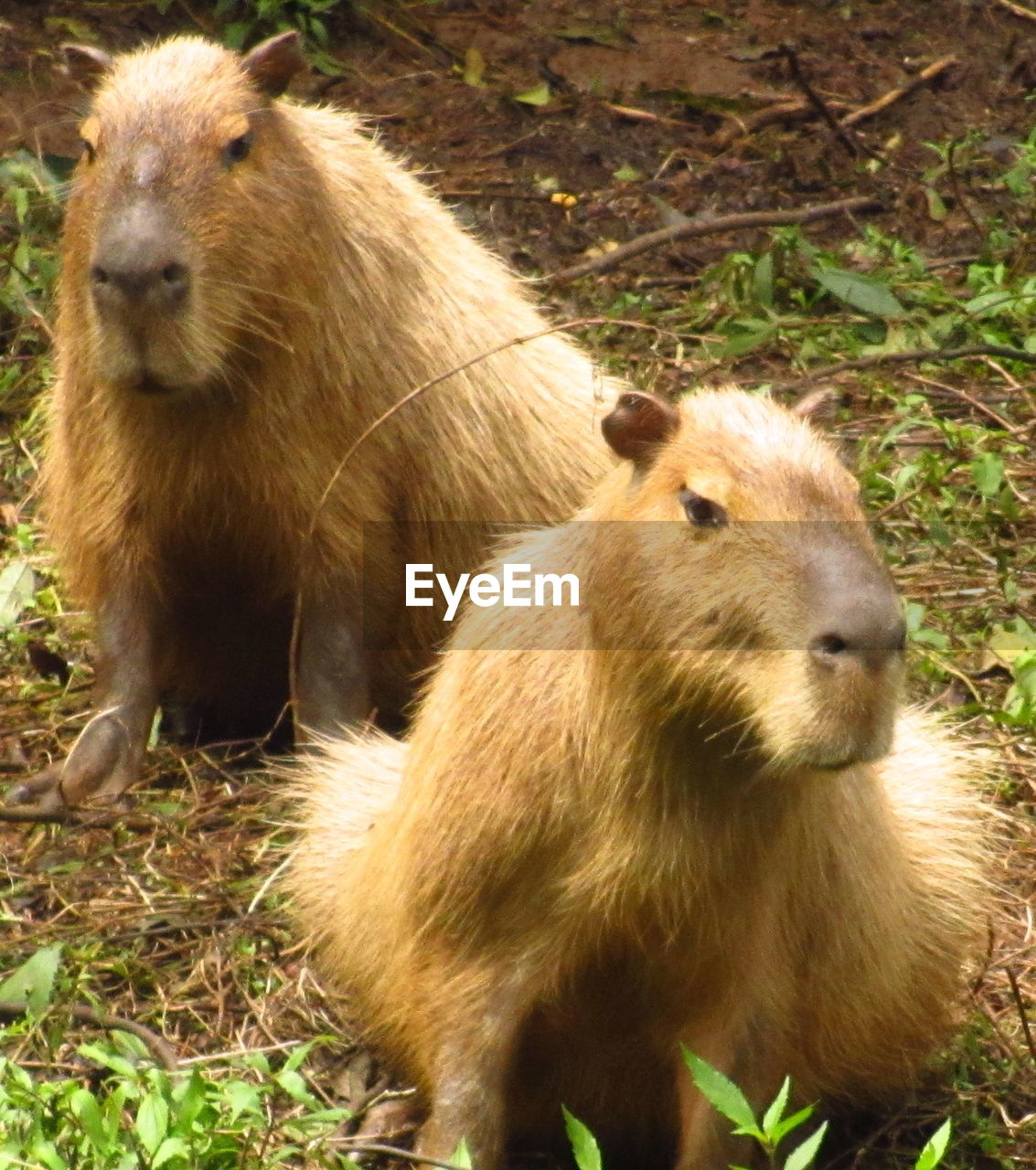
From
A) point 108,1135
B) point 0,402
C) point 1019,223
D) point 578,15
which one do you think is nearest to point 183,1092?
point 108,1135

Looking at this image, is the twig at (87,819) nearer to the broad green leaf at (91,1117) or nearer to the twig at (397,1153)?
the twig at (397,1153)

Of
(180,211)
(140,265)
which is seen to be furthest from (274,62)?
(140,265)

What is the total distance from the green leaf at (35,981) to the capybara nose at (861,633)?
1880 mm

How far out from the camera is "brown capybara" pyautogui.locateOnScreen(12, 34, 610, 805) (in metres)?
4.80

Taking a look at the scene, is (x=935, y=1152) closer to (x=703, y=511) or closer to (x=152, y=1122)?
(x=703, y=511)

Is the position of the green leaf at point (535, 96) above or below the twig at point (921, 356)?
above

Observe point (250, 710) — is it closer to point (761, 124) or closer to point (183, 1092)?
point (183, 1092)

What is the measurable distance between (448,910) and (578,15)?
20.3ft

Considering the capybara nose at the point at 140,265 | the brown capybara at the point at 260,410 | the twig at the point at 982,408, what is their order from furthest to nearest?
the twig at the point at 982,408 < the brown capybara at the point at 260,410 < the capybara nose at the point at 140,265

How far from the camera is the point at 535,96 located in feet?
28.0

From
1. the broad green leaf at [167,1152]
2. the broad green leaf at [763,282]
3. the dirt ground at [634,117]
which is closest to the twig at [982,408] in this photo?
the dirt ground at [634,117]

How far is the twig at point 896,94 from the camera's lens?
337 inches

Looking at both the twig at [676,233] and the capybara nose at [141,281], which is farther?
the twig at [676,233]

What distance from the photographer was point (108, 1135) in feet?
11.4
